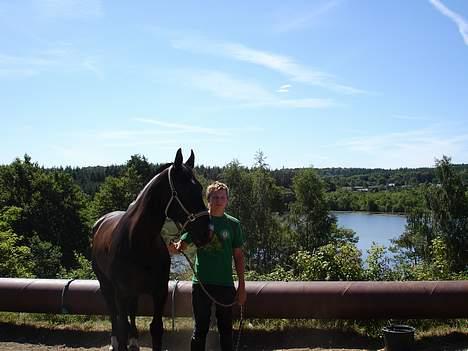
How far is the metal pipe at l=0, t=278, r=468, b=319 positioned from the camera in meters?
6.25

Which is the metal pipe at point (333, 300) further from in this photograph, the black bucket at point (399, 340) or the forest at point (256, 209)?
the forest at point (256, 209)

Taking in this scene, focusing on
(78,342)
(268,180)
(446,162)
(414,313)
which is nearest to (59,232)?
(268,180)

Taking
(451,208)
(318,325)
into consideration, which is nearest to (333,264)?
(318,325)

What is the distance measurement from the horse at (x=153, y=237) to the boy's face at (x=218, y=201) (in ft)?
0.58

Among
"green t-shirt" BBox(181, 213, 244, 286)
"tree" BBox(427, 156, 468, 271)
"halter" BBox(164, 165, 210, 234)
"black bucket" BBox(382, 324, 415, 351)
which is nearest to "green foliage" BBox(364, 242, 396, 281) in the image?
"black bucket" BBox(382, 324, 415, 351)

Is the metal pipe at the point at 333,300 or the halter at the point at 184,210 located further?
the metal pipe at the point at 333,300

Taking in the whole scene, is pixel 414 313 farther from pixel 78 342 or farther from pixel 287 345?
pixel 78 342

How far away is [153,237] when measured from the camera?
15.8ft

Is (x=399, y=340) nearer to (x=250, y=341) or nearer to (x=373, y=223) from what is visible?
(x=250, y=341)

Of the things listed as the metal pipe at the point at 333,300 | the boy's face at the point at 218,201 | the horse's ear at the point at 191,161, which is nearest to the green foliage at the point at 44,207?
the metal pipe at the point at 333,300

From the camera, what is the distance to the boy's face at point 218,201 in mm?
4488

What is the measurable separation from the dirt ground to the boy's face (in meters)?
2.76

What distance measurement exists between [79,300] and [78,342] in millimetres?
646

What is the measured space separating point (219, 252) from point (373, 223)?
92.3 meters
